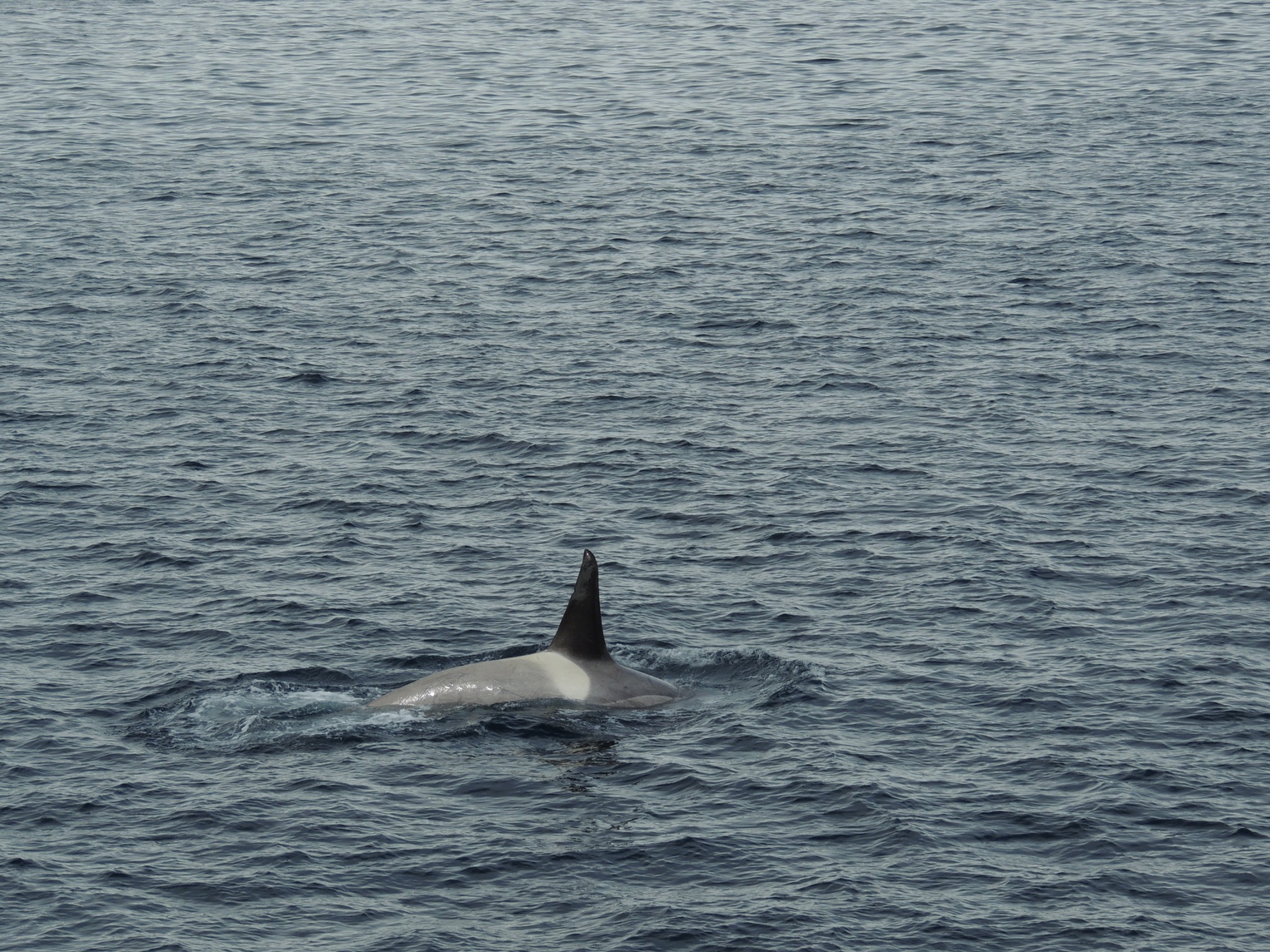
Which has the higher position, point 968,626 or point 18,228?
point 18,228

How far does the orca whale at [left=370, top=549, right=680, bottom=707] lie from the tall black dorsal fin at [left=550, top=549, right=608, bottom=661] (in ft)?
0.04

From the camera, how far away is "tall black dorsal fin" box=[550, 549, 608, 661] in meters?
38.5

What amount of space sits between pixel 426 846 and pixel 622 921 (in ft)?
14.3

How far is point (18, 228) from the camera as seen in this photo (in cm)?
7706

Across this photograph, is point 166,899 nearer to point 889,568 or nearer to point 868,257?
point 889,568

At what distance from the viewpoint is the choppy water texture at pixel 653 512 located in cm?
3362

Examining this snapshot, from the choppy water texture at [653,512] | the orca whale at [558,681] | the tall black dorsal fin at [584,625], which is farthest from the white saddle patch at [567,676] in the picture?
the choppy water texture at [653,512]

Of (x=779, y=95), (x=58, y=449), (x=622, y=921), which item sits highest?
(x=779, y=95)

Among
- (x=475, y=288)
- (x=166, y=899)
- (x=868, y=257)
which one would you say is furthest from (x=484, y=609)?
(x=868, y=257)

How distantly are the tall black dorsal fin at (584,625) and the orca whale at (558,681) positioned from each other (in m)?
0.01

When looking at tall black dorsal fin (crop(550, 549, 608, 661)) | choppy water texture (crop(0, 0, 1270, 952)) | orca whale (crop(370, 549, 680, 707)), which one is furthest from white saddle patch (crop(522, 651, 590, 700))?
choppy water texture (crop(0, 0, 1270, 952))

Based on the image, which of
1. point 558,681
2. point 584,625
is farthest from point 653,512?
point 558,681

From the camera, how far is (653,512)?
5025cm

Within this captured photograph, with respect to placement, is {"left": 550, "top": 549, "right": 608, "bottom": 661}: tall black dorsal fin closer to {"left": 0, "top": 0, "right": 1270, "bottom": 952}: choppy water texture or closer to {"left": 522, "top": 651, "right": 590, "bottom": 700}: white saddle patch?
{"left": 522, "top": 651, "right": 590, "bottom": 700}: white saddle patch
